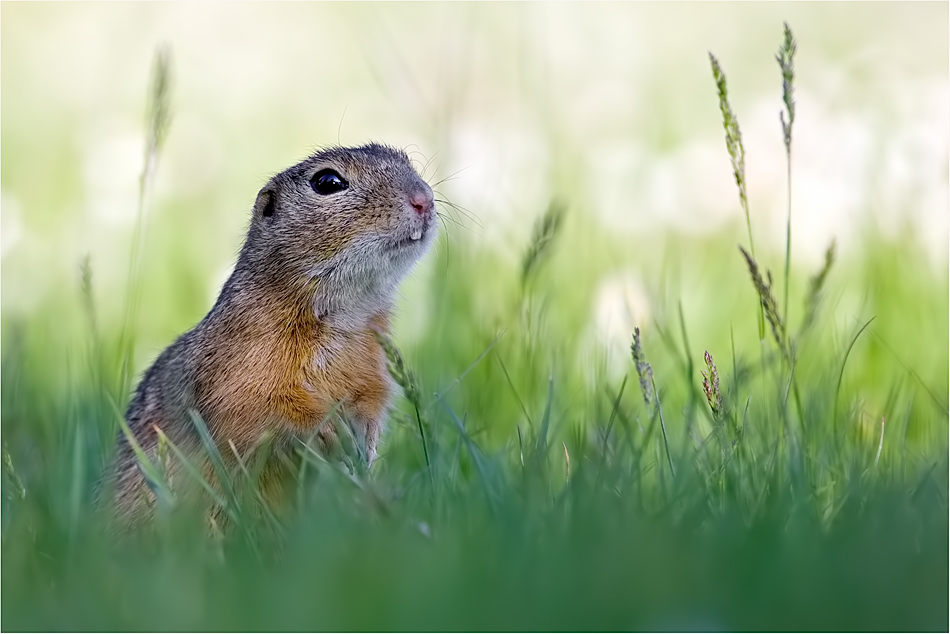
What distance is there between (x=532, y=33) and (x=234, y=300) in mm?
3053

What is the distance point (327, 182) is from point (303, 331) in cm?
70

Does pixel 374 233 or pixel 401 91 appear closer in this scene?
pixel 374 233

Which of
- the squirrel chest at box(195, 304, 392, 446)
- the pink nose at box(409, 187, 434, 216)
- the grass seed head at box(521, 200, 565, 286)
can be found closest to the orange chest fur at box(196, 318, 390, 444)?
the squirrel chest at box(195, 304, 392, 446)

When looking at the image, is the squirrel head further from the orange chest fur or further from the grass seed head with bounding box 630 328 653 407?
the grass seed head with bounding box 630 328 653 407

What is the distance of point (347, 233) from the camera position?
4.20 m

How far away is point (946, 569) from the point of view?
216cm

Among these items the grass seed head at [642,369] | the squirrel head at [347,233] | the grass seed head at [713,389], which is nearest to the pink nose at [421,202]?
the squirrel head at [347,233]

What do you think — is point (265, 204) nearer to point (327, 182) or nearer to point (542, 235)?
point (327, 182)

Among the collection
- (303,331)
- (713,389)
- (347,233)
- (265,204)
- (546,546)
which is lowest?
(546,546)

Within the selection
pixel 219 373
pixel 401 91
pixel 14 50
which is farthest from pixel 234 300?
pixel 14 50

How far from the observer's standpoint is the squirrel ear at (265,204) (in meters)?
4.63

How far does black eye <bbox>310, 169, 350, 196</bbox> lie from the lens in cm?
444

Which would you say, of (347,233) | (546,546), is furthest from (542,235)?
(546,546)

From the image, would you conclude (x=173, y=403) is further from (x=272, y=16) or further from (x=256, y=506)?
(x=272, y=16)
